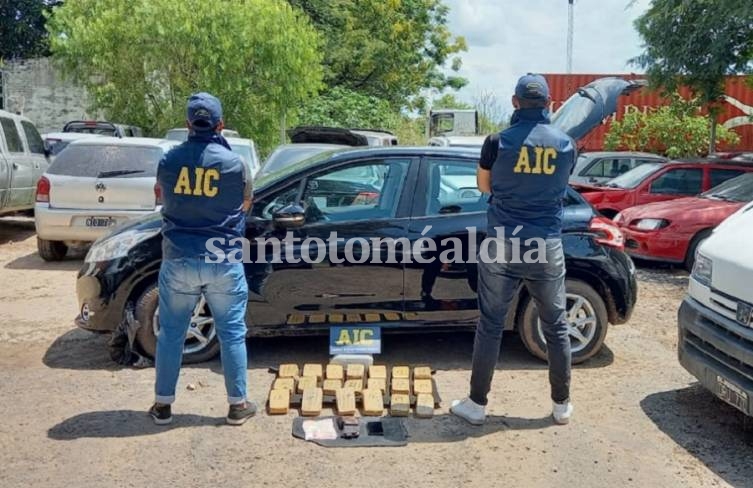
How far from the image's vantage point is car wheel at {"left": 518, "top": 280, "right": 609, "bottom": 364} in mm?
5773

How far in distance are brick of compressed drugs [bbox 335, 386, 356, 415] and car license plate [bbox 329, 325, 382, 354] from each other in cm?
58

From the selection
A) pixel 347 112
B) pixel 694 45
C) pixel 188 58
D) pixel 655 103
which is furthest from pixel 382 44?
pixel 694 45

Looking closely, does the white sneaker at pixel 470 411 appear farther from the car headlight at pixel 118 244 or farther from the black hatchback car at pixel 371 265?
the car headlight at pixel 118 244

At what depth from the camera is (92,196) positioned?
929 cm

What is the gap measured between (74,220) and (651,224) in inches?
293

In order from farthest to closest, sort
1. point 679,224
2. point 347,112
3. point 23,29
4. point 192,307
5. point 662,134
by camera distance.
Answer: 1. point 23,29
2. point 347,112
3. point 662,134
4. point 679,224
5. point 192,307

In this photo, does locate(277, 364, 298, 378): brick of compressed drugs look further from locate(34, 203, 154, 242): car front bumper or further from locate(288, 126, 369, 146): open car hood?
locate(288, 126, 369, 146): open car hood

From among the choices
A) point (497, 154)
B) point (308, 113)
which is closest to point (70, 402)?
point (497, 154)

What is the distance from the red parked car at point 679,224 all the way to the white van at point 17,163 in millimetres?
8932

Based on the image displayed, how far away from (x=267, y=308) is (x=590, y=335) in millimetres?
2496

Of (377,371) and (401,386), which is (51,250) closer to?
(377,371)

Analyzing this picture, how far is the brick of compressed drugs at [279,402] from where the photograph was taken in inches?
189

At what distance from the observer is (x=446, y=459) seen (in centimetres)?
425

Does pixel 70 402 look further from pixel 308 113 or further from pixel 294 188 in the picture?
pixel 308 113
